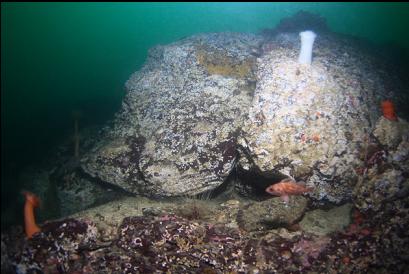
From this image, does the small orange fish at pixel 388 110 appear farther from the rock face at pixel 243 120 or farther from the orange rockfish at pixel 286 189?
the orange rockfish at pixel 286 189

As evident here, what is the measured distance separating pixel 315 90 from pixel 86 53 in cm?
7783

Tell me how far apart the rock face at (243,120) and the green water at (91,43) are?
17.5 ft

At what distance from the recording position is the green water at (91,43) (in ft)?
56.7

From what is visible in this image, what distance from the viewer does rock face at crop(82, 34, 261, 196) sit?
16.7 ft

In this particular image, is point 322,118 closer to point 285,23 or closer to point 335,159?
point 335,159

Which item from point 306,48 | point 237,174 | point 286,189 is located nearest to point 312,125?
point 286,189

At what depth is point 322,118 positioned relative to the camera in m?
4.60

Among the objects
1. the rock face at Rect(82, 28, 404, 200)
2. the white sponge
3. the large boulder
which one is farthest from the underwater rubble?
the white sponge

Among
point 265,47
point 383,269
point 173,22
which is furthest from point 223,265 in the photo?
point 173,22

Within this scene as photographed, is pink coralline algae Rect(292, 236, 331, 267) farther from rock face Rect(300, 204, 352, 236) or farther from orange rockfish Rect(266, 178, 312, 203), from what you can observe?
orange rockfish Rect(266, 178, 312, 203)

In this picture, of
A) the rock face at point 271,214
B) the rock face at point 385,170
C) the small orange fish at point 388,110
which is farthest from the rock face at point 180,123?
the small orange fish at point 388,110

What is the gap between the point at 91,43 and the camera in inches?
3167

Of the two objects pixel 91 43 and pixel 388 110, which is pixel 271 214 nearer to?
pixel 388 110

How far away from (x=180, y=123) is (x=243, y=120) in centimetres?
130
